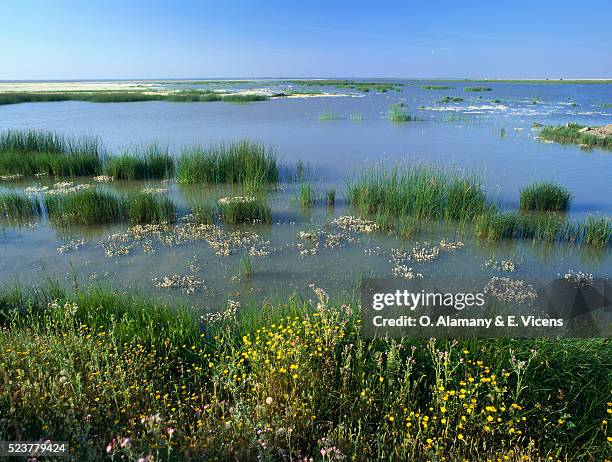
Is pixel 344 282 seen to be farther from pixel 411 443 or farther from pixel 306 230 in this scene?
pixel 411 443

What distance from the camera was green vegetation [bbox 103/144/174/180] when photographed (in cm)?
1541

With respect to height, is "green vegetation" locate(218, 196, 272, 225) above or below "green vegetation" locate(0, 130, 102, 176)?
below

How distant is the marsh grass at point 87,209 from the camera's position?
11.0 metres

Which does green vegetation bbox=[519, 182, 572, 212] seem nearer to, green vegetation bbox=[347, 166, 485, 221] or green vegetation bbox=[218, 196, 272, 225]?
green vegetation bbox=[347, 166, 485, 221]

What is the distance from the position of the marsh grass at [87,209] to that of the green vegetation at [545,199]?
10.5 meters

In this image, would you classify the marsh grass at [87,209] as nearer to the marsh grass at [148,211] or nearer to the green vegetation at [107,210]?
the green vegetation at [107,210]

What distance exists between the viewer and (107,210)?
36.7 feet

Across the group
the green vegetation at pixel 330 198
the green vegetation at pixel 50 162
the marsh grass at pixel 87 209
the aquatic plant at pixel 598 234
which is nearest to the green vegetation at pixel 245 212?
the green vegetation at pixel 330 198

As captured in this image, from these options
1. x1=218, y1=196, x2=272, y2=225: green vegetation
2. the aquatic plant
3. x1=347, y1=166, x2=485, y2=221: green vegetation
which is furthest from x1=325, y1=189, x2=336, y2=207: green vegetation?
the aquatic plant

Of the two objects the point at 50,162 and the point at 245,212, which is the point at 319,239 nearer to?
the point at 245,212

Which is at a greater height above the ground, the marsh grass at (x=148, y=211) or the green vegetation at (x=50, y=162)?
the green vegetation at (x=50, y=162)

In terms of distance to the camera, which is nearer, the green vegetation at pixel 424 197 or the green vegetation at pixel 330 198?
the green vegetation at pixel 424 197

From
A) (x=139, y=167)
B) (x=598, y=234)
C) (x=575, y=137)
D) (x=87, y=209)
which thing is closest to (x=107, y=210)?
(x=87, y=209)

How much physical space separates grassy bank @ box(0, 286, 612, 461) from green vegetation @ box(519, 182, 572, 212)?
309 inches
